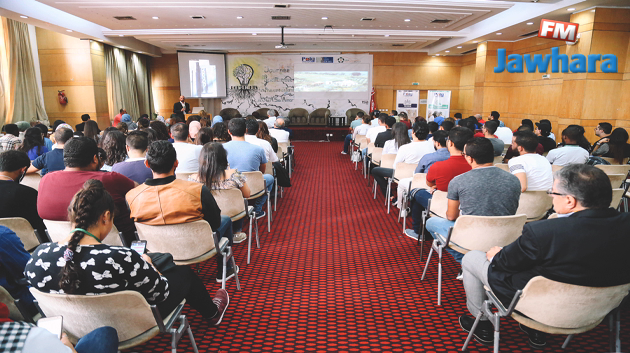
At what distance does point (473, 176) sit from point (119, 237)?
8.45 feet

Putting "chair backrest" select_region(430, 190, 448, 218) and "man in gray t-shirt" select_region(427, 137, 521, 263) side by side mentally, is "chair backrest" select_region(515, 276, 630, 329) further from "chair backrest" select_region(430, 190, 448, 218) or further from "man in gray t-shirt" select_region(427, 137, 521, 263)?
"chair backrest" select_region(430, 190, 448, 218)

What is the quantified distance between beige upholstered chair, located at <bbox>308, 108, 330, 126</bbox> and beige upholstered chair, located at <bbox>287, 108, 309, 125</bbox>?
233 mm

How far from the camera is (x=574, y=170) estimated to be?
1833 mm

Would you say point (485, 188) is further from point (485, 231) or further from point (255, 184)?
point (255, 184)

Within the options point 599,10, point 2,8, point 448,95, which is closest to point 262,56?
point 448,95

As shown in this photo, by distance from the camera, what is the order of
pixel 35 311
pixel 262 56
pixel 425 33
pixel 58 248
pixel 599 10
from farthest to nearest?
pixel 262 56
pixel 425 33
pixel 599 10
pixel 35 311
pixel 58 248

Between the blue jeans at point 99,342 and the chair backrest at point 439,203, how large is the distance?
2634mm

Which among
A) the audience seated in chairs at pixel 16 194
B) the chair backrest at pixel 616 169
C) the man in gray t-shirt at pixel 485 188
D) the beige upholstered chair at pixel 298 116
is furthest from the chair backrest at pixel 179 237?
the beige upholstered chair at pixel 298 116

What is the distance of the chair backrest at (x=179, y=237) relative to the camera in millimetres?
2377

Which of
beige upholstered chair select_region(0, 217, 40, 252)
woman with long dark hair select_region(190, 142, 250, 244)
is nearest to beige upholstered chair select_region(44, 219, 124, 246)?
beige upholstered chair select_region(0, 217, 40, 252)

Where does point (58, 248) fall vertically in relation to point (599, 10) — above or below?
below

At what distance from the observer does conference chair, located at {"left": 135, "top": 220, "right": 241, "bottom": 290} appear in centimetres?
238

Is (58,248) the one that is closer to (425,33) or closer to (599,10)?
(599,10)

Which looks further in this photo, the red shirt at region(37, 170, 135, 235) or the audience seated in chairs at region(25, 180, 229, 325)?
the red shirt at region(37, 170, 135, 235)
